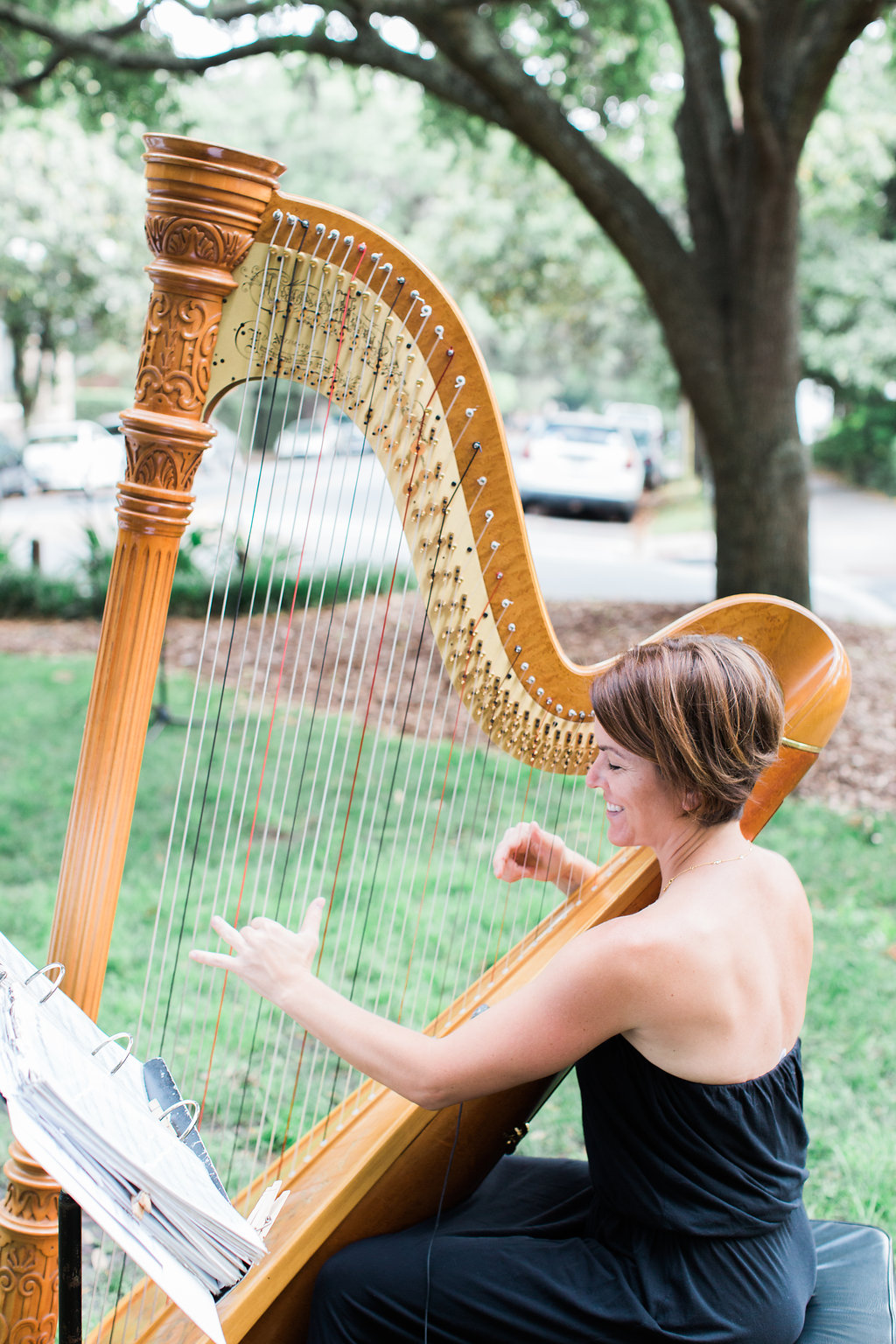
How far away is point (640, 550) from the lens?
1484 centimetres

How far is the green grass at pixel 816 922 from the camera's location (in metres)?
3.04

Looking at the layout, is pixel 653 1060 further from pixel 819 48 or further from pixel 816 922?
pixel 819 48

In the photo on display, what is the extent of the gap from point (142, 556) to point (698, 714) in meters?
0.82

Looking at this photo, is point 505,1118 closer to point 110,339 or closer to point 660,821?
point 660,821

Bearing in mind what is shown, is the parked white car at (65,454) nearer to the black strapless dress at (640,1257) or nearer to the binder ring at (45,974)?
the binder ring at (45,974)

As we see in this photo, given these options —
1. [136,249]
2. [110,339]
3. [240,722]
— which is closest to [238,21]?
[240,722]

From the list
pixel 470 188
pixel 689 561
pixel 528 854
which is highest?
pixel 470 188

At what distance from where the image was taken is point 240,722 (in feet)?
21.2

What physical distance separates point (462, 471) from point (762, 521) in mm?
5235

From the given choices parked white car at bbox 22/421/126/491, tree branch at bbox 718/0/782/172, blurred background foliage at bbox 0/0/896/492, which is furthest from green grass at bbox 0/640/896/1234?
parked white car at bbox 22/421/126/491

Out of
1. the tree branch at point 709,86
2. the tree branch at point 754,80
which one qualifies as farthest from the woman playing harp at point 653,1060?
the tree branch at point 709,86

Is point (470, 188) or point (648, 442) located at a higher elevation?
point (470, 188)

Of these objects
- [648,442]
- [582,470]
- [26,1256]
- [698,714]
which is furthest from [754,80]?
[648,442]

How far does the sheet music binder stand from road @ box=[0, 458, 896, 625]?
6321 mm
